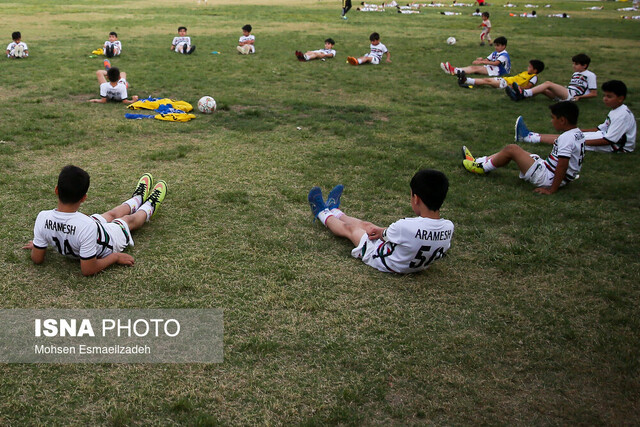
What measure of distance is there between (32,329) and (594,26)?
98.0 ft

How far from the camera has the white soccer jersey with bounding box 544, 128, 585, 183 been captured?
654 cm

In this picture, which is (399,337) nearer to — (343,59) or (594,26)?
(343,59)

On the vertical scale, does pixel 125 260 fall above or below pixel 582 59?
below

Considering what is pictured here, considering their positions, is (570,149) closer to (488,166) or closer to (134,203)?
(488,166)

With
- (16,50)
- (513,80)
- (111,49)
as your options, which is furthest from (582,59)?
(16,50)

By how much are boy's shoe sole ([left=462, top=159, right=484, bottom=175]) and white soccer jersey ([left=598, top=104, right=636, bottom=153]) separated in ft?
8.23

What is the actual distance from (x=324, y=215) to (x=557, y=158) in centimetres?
313

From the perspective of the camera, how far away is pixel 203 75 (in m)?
13.2

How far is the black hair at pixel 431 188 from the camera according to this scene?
14.8ft

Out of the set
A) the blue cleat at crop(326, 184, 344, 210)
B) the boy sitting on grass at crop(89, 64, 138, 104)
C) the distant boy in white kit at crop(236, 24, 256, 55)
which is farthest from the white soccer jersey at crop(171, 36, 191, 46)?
the blue cleat at crop(326, 184, 344, 210)

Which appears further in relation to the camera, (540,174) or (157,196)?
(540,174)

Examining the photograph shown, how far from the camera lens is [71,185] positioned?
4.39 meters

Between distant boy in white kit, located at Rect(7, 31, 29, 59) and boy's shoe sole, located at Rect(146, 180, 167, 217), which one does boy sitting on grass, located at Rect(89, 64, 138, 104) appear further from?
distant boy in white kit, located at Rect(7, 31, 29, 59)

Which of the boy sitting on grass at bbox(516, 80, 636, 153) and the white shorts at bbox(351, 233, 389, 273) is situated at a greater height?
the boy sitting on grass at bbox(516, 80, 636, 153)
